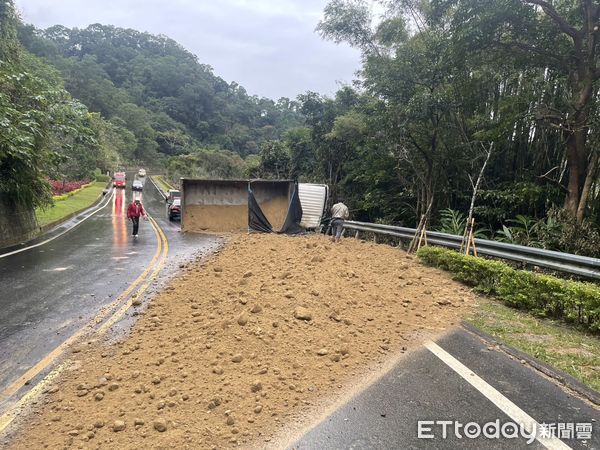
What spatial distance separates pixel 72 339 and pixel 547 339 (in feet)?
19.2

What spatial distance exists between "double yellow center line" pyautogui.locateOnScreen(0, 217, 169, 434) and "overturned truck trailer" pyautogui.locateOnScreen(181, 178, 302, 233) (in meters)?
7.66

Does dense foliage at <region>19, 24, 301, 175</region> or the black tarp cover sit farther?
dense foliage at <region>19, 24, 301, 175</region>

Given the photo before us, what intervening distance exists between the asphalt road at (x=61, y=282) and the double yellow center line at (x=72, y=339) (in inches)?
3.4

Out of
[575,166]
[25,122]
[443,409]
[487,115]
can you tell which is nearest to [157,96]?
[25,122]

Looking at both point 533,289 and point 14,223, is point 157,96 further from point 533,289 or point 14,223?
point 533,289

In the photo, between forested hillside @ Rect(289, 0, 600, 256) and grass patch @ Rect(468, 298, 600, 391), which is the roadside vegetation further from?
forested hillside @ Rect(289, 0, 600, 256)

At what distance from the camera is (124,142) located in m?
91.1

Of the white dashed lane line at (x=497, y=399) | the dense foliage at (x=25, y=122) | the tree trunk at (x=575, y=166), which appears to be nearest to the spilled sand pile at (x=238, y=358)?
the white dashed lane line at (x=497, y=399)

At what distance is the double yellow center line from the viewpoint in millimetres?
3885

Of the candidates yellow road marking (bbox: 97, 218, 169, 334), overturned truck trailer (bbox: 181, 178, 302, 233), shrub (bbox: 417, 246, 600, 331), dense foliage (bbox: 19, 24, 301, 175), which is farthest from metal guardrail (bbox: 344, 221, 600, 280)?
dense foliage (bbox: 19, 24, 301, 175)

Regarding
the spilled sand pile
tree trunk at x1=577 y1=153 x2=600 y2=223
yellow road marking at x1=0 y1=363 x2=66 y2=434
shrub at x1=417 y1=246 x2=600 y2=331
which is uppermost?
tree trunk at x1=577 y1=153 x2=600 y2=223

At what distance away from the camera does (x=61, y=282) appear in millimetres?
8461

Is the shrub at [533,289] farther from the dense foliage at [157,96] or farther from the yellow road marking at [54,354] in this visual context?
the dense foliage at [157,96]

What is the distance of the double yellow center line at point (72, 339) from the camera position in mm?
3885
